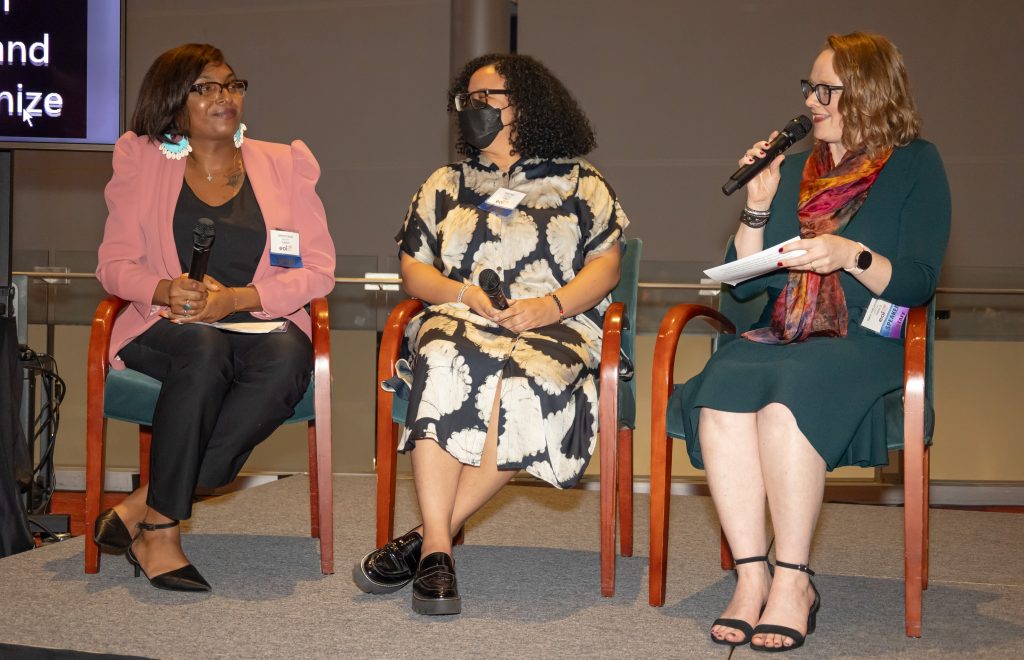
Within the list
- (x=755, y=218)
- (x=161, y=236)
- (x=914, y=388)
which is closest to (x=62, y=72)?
(x=161, y=236)

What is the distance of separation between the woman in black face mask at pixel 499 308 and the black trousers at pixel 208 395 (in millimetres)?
329

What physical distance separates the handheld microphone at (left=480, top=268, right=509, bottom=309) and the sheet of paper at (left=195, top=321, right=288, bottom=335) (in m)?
0.55

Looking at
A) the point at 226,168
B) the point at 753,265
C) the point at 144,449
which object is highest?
the point at 226,168

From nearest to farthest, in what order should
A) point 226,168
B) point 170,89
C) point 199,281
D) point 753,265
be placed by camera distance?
point 753,265, point 199,281, point 170,89, point 226,168

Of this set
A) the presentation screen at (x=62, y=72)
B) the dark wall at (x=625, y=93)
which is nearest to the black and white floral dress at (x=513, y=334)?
the presentation screen at (x=62, y=72)

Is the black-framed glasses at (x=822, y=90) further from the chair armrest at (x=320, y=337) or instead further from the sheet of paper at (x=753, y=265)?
the chair armrest at (x=320, y=337)

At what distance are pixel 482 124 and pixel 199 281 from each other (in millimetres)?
828

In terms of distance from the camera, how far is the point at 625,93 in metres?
6.16

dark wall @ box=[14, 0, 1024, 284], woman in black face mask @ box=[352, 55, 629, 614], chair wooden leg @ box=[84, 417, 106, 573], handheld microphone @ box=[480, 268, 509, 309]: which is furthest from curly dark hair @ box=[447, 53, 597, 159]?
dark wall @ box=[14, 0, 1024, 284]

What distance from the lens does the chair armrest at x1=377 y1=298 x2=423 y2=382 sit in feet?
7.98

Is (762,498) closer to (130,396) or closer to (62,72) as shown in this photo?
(130,396)

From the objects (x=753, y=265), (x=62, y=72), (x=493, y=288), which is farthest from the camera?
(x=62, y=72)

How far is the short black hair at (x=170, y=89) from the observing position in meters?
2.62

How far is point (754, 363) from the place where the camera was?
2.09 metres
